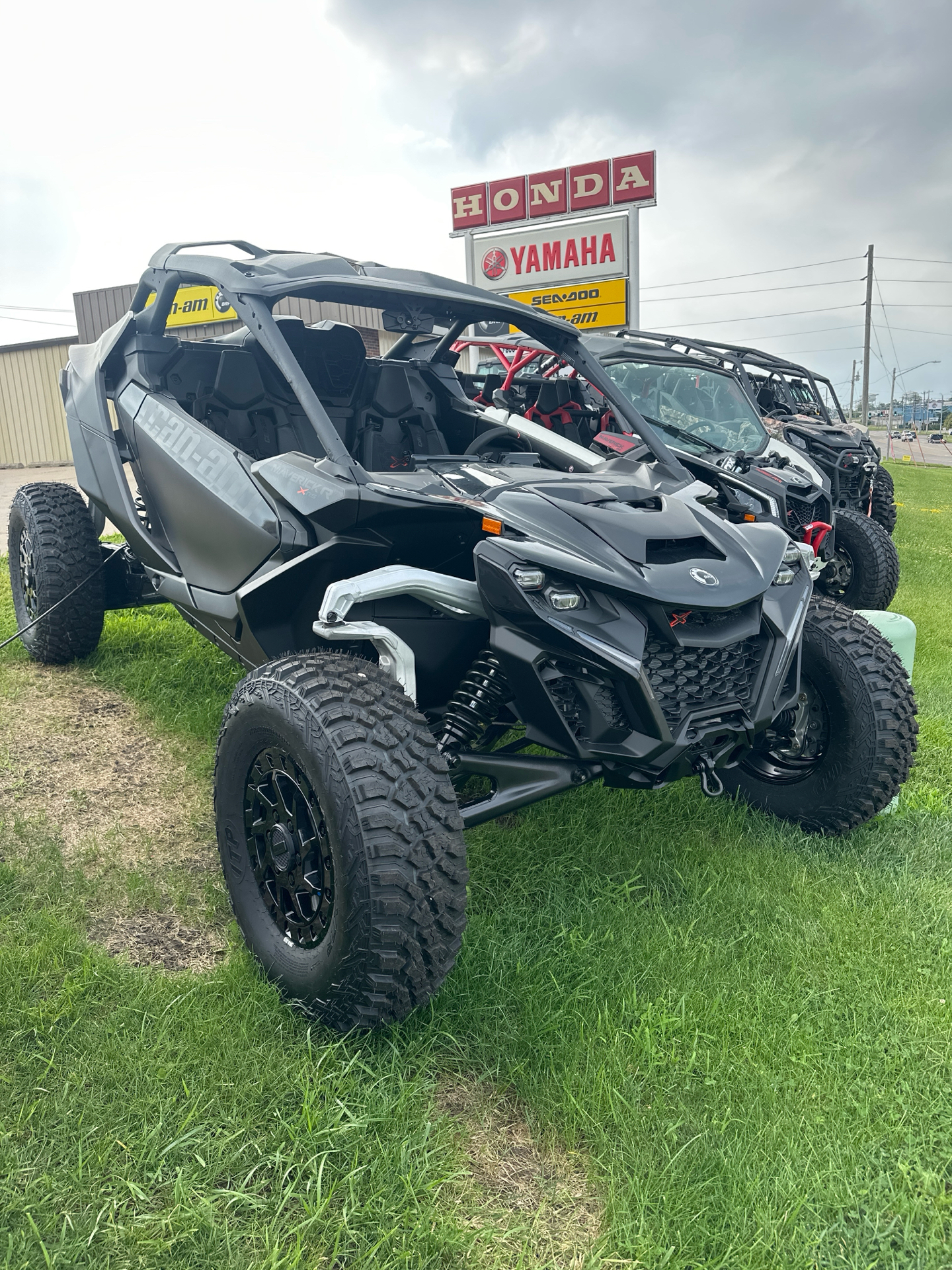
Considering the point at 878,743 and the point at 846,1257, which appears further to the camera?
the point at 878,743

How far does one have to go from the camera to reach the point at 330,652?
2.48m

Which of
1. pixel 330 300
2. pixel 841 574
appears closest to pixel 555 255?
pixel 841 574

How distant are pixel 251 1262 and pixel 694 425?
688 centimetres

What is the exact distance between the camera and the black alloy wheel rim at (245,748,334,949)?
225cm

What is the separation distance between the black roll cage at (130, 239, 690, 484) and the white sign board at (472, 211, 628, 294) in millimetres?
14440

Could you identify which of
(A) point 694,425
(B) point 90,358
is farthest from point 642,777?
(A) point 694,425

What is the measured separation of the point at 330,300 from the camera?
3.03 m

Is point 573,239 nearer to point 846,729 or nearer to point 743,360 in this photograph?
point 743,360

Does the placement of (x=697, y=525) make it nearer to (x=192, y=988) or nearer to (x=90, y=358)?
(x=192, y=988)

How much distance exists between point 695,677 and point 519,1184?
1245 millimetres

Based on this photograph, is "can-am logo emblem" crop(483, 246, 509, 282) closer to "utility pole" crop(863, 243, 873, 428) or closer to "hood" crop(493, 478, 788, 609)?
"hood" crop(493, 478, 788, 609)

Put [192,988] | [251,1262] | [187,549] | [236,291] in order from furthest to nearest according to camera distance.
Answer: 1. [187,549]
2. [236,291]
3. [192,988]
4. [251,1262]

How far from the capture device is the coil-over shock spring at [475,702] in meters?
2.67

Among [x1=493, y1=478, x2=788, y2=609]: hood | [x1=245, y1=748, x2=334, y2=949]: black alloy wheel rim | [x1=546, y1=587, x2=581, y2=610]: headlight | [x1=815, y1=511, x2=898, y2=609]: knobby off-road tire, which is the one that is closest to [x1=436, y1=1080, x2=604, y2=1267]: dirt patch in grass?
[x1=245, y1=748, x2=334, y2=949]: black alloy wheel rim
